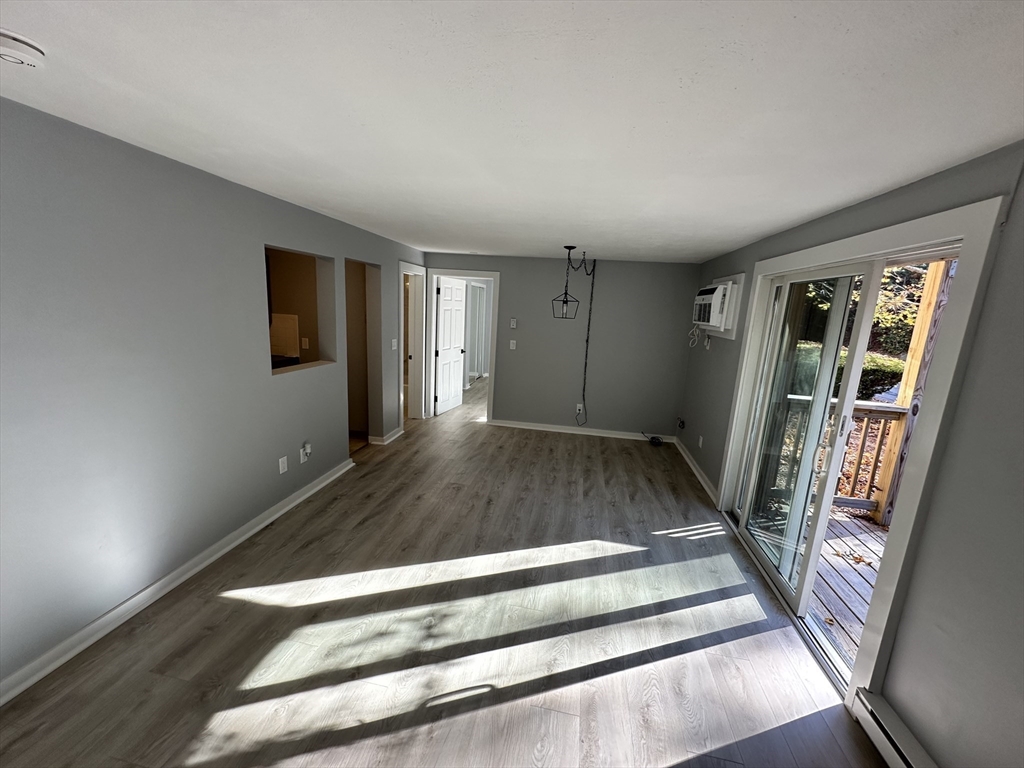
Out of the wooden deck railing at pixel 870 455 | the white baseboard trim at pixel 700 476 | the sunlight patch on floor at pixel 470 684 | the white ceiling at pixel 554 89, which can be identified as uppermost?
the white ceiling at pixel 554 89

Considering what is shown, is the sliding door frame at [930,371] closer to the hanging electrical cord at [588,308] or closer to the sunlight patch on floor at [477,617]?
the sunlight patch on floor at [477,617]

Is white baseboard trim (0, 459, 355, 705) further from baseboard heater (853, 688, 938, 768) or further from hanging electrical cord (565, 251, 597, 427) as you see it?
hanging electrical cord (565, 251, 597, 427)

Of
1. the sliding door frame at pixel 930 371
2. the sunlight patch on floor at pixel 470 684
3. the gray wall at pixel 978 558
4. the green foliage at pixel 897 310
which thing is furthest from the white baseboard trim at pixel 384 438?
the green foliage at pixel 897 310

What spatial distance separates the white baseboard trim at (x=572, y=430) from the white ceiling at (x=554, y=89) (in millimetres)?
3687

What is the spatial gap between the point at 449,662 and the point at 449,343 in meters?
4.49

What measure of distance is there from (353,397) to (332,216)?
2.21 meters

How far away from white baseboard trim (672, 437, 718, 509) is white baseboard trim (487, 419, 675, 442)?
1.27 ft

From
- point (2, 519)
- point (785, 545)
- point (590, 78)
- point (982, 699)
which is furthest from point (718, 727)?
point (2, 519)

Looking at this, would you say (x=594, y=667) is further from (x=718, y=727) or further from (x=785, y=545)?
(x=785, y=545)

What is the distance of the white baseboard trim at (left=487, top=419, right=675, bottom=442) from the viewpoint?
5367mm

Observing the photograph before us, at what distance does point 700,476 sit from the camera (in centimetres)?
410

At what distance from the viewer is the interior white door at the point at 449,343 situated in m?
5.63

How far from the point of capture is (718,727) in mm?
1658

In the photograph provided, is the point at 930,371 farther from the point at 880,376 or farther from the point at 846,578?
the point at 880,376
